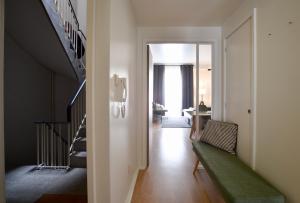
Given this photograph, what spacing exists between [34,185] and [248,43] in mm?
3219

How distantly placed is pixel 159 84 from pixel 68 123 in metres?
6.92

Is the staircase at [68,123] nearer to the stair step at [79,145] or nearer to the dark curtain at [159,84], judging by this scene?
the stair step at [79,145]

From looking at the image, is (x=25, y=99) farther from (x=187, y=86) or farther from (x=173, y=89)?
(x=187, y=86)

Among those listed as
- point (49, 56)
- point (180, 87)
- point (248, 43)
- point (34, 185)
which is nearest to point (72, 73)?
point (49, 56)

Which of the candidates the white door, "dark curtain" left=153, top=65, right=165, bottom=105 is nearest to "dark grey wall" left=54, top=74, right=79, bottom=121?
the white door

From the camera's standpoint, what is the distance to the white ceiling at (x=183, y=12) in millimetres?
2525

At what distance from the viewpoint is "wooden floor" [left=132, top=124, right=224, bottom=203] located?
2.45 metres

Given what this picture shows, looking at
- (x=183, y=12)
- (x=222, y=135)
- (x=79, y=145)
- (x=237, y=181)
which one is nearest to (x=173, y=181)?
(x=222, y=135)

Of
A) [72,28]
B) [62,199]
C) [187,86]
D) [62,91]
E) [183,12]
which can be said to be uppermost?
[72,28]

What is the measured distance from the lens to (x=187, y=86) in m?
9.67

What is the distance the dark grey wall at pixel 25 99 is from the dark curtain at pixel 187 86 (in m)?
6.02

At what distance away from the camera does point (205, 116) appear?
220 inches

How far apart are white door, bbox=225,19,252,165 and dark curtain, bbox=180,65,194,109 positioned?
6474mm

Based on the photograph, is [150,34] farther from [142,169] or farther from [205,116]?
[205,116]
